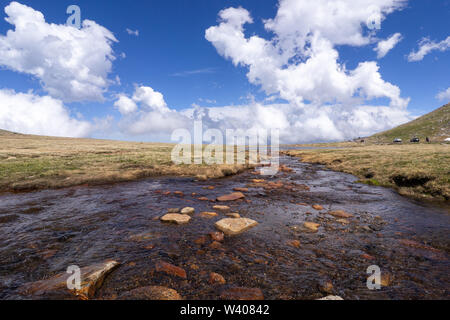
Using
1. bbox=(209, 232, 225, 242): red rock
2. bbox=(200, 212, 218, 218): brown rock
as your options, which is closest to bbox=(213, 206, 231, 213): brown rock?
bbox=(200, 212, 218, 218): brown rock

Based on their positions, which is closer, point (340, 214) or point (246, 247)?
point (246, 247)

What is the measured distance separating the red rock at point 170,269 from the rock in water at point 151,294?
912mm

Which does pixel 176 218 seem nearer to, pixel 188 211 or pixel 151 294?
pixel 188 211

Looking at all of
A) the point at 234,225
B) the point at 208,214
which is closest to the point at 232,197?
the point at 208,214

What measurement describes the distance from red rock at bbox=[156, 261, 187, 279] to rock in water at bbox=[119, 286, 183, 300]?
0.91 meters

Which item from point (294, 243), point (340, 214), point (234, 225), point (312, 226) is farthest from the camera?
point (340, 214)

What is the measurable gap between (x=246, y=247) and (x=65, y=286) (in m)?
6.77

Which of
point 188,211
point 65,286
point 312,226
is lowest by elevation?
point 312,226

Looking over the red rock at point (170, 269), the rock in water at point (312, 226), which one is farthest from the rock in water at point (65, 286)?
the rock in water at point (312, 226)

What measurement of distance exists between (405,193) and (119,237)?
23.2 meters

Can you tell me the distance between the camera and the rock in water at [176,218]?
38.4ft

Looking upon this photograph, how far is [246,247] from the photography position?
885 centimetres

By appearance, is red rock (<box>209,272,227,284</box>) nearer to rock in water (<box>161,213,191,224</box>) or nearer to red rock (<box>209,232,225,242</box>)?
red rock (<box>209,232,225,242</box>)

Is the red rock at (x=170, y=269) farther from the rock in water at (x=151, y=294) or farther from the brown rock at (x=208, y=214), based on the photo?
the brown rock at (x=208, y=214)
